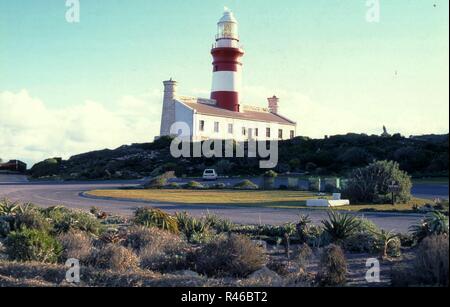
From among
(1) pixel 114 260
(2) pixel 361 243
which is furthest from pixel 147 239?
(2) pixel 361 243

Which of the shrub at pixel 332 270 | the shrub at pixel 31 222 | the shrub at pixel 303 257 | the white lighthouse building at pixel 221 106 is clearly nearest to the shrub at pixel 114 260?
the shrub at pixel 303 257

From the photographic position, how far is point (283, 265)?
9.42 m

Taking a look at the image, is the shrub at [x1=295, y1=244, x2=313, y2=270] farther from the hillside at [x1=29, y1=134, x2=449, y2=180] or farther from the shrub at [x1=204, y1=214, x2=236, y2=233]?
the hillside at [x1=29, y1=134, x2=449, y2=180]

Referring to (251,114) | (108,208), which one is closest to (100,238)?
(108,208)

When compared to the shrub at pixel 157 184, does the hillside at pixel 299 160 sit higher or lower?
higher

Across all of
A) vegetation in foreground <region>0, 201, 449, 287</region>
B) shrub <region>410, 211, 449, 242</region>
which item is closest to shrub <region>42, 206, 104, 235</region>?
vegetation in foreground <region>0, 201, 449, 287</region>

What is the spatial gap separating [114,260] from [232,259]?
6.49ft

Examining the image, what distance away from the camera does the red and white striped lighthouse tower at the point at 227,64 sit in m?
59.0

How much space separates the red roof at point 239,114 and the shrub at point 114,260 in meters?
48.0

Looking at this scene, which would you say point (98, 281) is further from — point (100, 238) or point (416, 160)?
point (416, 160)

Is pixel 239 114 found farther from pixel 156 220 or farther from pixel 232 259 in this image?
pixel 232 259

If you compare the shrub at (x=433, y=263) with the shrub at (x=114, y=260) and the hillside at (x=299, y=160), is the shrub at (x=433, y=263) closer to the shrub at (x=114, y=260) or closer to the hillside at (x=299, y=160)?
the shrub at (x=114, y=260)

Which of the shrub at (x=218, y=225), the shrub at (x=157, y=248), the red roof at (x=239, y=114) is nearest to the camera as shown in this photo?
the shrub at (x=157, y=248)

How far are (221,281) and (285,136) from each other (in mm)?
63916
